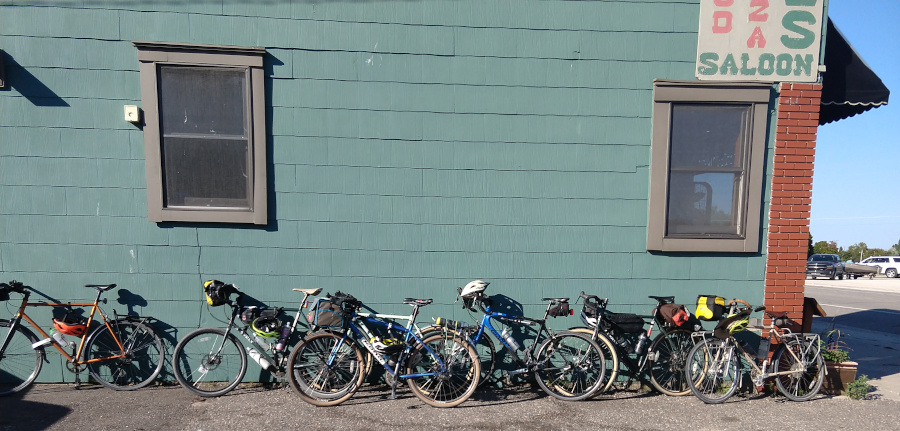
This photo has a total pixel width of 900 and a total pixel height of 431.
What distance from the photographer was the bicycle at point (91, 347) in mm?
3783

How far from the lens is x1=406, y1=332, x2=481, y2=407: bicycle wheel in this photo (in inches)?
145

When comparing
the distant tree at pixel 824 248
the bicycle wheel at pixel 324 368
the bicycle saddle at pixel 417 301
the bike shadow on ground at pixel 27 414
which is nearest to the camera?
the bike shadow on ground at pixel 27 414

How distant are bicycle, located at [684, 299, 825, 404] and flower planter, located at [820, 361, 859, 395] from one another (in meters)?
0.24

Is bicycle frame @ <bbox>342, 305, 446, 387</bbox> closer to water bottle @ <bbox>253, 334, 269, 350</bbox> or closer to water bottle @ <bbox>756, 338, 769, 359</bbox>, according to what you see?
water bottle @ <bbox>253, 334, 269, 350</bbox>

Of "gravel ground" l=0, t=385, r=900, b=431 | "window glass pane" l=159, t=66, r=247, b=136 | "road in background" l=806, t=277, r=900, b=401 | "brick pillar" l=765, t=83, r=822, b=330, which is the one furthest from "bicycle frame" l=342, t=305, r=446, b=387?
"road in background" l=806, t=277, r=900, b=401

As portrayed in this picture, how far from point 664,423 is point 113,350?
4992 mm

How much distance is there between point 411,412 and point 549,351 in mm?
1354

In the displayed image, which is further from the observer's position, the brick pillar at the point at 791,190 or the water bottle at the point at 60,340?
the brick pillar at the point at 791,190

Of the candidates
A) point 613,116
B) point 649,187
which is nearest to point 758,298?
point 649,187

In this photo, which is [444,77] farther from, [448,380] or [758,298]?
[758,298]

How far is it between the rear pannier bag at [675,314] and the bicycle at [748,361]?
279 mm

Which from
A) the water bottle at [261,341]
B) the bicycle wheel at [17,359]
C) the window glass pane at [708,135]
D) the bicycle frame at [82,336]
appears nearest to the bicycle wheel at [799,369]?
the window glass pane at [708,135]

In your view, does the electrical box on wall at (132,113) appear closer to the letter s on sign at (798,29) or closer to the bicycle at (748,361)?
the bicycle at (748,361)

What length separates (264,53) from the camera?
3.82 m
